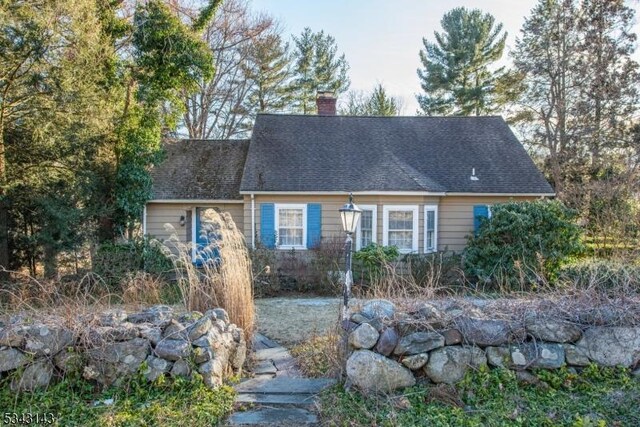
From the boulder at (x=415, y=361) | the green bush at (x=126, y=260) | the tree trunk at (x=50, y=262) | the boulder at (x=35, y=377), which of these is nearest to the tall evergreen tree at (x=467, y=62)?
the green bush at (x=126, y=260)

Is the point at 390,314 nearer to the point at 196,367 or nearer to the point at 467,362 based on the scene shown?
the point at 467,362

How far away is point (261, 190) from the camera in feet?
38.6

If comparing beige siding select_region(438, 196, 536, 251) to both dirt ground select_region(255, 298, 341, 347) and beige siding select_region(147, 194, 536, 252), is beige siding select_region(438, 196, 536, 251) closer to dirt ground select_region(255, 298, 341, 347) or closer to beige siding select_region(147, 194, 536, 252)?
beige siding select_region(147, 194, 536, 252)

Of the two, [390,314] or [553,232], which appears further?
[553,232]

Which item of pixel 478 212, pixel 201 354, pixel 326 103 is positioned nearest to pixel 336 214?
pixel 478 212

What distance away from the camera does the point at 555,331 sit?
4047 mm

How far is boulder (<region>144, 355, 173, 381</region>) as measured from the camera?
13.0 ft

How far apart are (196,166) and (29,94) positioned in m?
5.02

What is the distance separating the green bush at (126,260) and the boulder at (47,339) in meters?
6.23

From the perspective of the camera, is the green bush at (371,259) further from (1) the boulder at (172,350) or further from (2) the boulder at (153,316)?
(1) the boulder at (172,350)

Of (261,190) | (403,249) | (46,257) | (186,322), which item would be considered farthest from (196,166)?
(186,322)

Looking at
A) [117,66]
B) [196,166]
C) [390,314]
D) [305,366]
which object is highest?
[117,66]

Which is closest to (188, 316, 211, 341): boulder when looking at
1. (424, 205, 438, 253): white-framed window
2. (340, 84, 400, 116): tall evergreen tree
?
(424, 205, 438, 253): white-framed window

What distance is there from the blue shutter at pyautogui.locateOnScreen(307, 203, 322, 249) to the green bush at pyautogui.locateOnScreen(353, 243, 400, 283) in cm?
154
